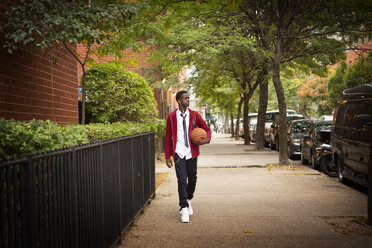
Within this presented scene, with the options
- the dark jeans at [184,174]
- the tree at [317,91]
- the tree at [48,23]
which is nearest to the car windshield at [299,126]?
the dark jeans at [184,174]

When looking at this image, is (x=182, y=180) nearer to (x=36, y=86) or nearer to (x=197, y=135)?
(x=197, y=135)

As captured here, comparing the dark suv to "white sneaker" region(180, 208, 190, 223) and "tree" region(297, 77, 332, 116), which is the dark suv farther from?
"tree" region(297, 77, 332, 116)

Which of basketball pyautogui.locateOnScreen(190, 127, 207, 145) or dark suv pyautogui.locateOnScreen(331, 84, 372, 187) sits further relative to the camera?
dark suv pyautogui.locateOnScreen(331, 84, 372, 187)

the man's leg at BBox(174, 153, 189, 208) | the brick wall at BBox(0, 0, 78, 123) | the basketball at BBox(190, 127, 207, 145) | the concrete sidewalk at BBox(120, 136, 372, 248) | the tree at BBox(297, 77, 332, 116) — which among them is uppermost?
the tree at BBox(297, 77, 332, 116)

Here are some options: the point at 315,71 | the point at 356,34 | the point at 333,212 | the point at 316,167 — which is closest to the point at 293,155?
the point at 316,167

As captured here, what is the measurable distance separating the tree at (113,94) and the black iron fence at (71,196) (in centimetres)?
649

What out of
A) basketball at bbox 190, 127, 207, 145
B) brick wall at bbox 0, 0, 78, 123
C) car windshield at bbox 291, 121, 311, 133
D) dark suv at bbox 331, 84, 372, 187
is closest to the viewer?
basketball at bbox 190, 127, 207, 145

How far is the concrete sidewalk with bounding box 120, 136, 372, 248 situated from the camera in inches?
203

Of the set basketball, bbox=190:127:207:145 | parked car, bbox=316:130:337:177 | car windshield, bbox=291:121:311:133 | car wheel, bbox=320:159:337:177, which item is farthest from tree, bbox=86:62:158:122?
car windshield, bbox=291:121:311:133

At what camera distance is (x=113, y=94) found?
12.5 metres

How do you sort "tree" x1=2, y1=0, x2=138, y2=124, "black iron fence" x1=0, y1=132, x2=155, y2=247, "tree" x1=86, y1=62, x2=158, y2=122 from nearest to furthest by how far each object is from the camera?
"black iron fence" x1=0, y1=132, x2=155, y2=247 < "tree" x1=2, y1=0, x2=138, y2=124 < "tree" x1=86, y1=62, x2=158, y2=122

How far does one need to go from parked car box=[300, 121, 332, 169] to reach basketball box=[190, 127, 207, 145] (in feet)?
24.6

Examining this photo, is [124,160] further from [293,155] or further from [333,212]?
[293,155]

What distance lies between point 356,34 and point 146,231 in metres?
13.5
